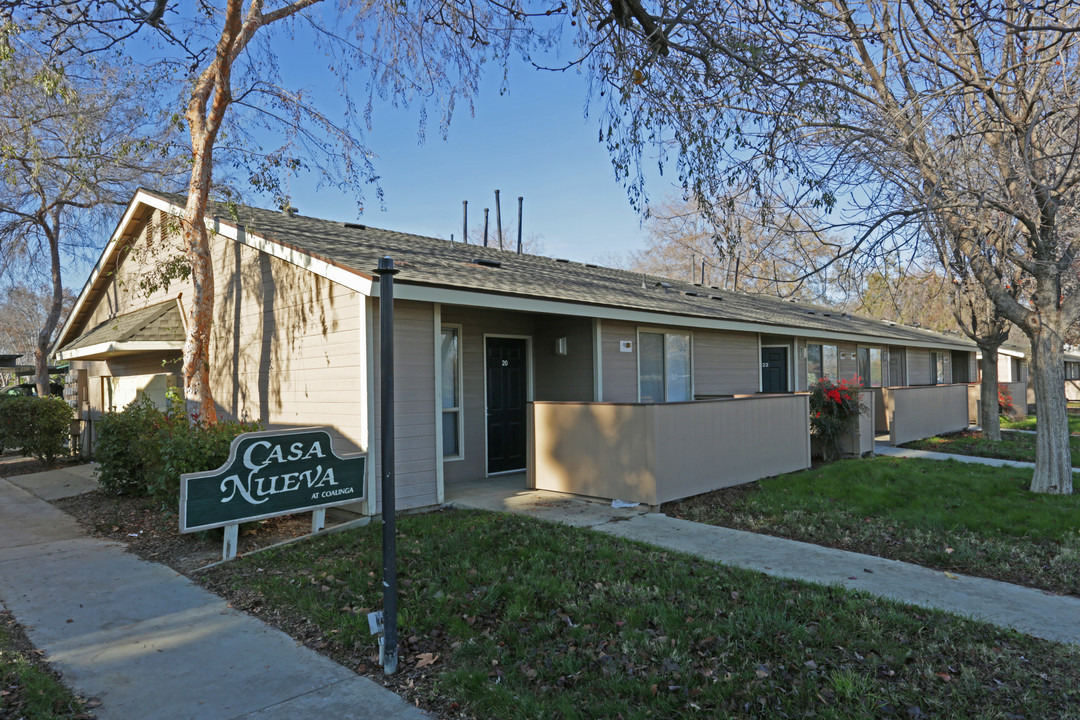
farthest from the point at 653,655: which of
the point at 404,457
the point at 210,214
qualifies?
the point at 210,214

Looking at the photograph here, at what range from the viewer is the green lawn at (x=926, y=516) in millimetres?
5949

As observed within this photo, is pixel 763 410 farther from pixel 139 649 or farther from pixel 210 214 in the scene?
pixel 210 214

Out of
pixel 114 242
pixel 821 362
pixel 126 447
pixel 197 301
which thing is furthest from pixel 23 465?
pixel 821 362

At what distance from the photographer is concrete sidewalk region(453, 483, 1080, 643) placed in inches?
181

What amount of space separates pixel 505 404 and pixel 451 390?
120cm

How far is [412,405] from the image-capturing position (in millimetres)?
7703

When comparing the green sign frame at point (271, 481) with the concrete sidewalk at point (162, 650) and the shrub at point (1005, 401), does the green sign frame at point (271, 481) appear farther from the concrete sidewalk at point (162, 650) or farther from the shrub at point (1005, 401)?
the shrub at point (1005, 401)

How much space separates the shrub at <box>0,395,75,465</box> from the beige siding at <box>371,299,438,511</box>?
10.6 meters

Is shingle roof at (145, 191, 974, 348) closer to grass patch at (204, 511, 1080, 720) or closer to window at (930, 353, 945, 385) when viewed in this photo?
grass patch at (204, 511, 1080, 720)

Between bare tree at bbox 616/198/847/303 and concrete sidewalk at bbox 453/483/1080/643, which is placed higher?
bare tree at bbox 616/198/847/303

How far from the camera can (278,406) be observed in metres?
9.26

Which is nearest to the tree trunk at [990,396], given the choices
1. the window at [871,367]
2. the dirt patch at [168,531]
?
the window at [871,367]

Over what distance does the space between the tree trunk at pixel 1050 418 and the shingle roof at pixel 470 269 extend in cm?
460

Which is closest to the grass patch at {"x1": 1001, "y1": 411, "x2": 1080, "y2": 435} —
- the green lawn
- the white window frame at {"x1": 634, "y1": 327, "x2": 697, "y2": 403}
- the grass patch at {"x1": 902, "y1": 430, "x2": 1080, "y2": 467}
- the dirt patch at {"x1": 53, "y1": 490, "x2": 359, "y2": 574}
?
the grass patch at {"x1": 902, "y1": 430, "x2": 1080, "y2": 467}
